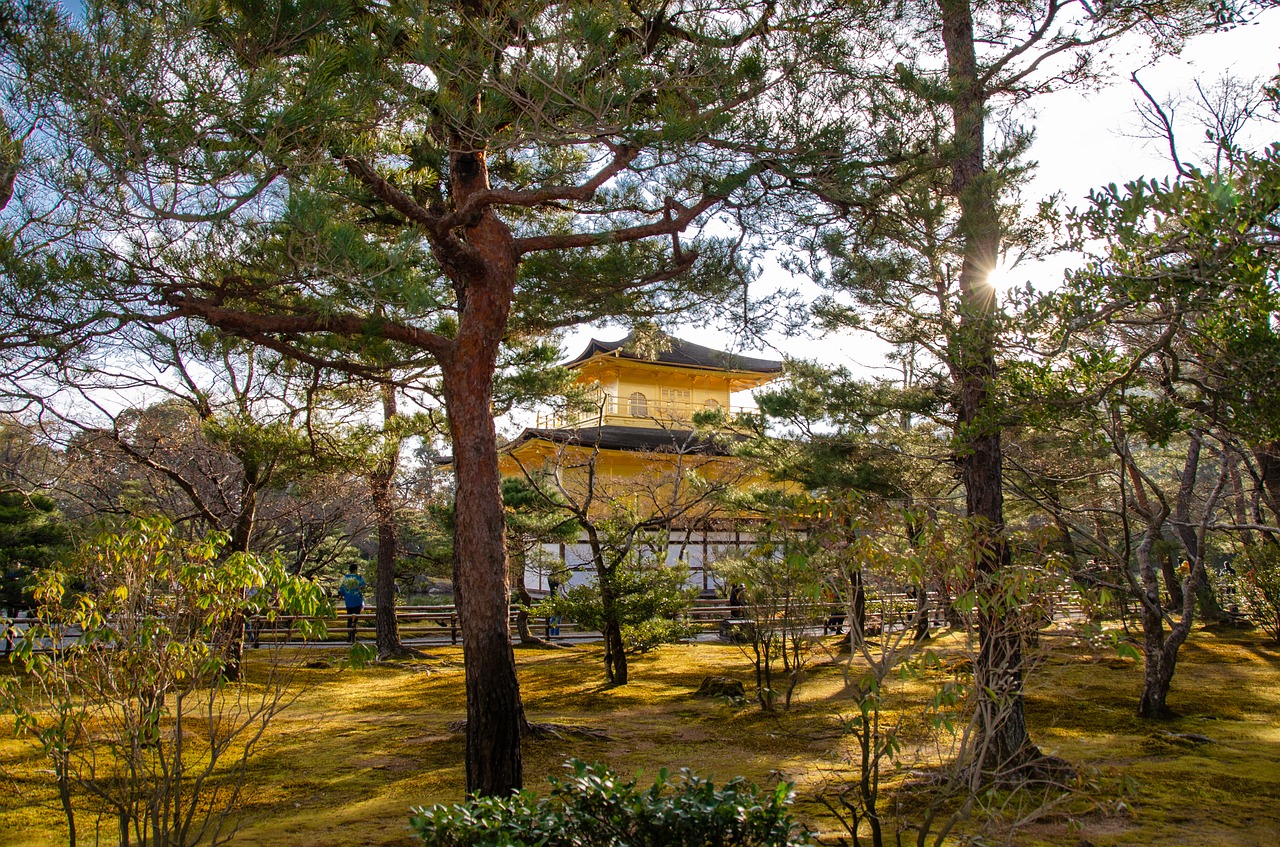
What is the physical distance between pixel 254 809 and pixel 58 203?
3388mm

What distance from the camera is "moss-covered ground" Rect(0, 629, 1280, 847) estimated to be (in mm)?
4465

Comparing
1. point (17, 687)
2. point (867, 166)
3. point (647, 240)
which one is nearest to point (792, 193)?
point (867, 166)

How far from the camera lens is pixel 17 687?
3.12 metres

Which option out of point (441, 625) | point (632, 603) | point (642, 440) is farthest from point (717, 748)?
point (642, 440)

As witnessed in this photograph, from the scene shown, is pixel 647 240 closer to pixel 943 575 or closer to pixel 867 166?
pixel 867 166

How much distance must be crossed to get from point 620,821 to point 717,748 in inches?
164

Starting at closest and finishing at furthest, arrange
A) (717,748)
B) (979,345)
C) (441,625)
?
(979,345)
(717,748)
(441,625)

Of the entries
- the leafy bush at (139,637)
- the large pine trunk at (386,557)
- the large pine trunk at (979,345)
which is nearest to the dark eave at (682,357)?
the large pine trunk at (386,557)

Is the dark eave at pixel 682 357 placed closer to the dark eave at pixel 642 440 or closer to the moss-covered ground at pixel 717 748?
the dark eave at pixel 642 440

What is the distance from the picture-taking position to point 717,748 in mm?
6535

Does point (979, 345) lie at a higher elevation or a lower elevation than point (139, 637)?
higher

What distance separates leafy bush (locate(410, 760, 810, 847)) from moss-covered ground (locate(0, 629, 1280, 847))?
129cm

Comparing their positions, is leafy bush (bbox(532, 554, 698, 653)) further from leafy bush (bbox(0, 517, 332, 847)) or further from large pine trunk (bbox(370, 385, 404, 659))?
leafy bush (bbox(0, 517, 332, 847))

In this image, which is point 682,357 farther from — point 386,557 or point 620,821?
point 620,821
